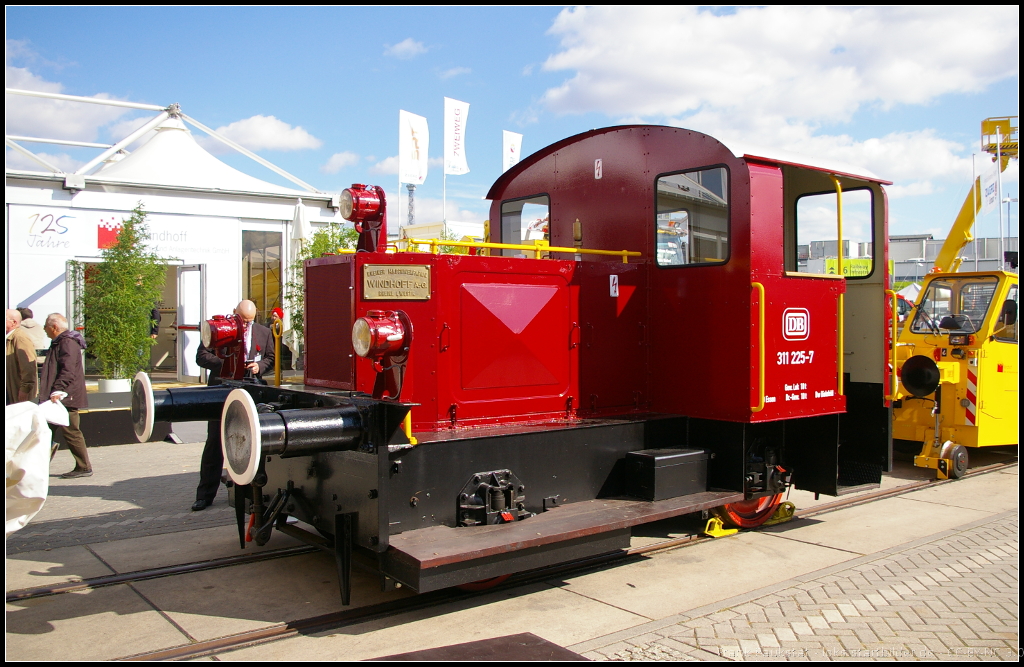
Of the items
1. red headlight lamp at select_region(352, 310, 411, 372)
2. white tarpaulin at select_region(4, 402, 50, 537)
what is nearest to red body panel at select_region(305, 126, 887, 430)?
red headlight lamp at select_region(352, 310, 411, 372)

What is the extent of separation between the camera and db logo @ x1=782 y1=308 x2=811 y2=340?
19.8 ft

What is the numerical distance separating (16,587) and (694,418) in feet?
16.2

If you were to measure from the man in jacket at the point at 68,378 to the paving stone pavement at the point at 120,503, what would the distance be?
0.98 ft

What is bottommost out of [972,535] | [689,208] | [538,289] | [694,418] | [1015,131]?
[972,535]

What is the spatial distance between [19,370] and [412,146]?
17.4 meters

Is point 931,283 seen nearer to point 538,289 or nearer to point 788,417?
point 788,417

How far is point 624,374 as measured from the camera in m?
6.18

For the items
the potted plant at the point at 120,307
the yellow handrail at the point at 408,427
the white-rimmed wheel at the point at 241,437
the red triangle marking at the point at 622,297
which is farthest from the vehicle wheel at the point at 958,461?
the potted plant at the point at 120,307

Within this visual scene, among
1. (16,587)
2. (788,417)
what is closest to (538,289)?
(788,417)

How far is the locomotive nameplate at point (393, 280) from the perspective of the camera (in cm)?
497

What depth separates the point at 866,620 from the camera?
4.50 m

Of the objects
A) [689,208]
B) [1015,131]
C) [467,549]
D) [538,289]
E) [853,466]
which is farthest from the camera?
[1015,131]

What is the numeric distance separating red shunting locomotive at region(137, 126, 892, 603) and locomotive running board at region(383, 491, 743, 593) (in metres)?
0.02

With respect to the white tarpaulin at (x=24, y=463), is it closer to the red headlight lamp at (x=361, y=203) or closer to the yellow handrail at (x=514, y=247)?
the red headlight lamp at (x=361, y=203)
